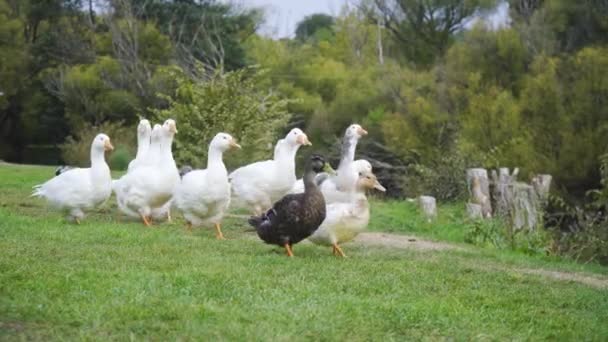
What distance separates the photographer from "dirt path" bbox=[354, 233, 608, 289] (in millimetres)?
9609

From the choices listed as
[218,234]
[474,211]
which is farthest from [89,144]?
[218,234]

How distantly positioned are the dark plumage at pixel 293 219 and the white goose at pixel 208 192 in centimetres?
194

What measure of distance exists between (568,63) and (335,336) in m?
24.5

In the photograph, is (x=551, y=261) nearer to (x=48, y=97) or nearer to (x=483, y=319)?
(x=483, y=319)

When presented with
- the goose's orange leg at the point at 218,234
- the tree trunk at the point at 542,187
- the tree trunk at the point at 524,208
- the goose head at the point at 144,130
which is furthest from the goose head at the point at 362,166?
the tree trunk at the point at 542,187

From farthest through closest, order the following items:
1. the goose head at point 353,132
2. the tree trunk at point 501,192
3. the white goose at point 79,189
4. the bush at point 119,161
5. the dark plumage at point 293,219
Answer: the bush at point 119,161
the tree trunk at point 501,192
the goose head at point 353,132
the white goose at point 79,189
the dark plumage at point 293,219

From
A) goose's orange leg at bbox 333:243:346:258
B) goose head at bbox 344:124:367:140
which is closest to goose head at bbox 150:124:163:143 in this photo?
goose head at bbox 344:124:367:140

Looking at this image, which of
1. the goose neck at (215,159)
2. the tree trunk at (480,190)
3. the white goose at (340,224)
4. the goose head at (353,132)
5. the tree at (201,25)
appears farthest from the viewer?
the tree at (201,25)

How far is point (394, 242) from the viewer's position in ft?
39.7

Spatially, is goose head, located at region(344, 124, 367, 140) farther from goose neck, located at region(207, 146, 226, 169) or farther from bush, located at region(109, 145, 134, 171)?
bush, located at region(109, 145, 134, 171)

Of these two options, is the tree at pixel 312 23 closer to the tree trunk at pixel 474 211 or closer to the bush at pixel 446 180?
the bush at pixel 446 180

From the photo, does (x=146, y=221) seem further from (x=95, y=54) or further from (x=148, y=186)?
(x=95, y=54)

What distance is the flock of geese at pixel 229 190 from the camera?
9.41 metres

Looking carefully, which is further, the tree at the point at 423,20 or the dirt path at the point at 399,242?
the tree at the point at 423,20
